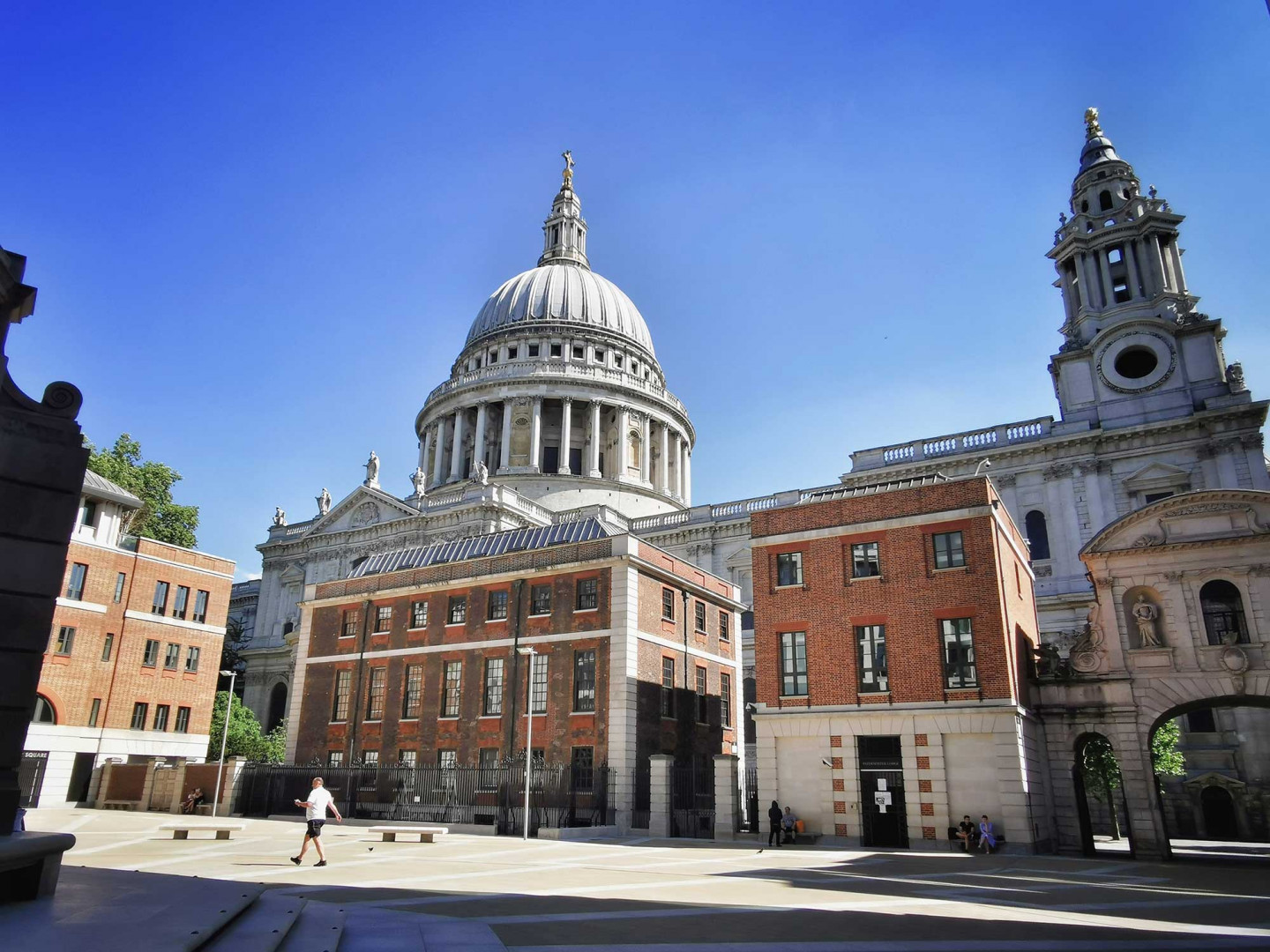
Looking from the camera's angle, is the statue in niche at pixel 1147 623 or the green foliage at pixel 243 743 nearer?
the statue in niche at pixel 1147 623

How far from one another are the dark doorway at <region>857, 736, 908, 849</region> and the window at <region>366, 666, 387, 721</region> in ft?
73.1

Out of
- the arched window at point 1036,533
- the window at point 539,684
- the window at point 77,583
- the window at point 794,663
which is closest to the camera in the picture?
the window at point 794,663

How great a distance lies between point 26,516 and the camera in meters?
9.77

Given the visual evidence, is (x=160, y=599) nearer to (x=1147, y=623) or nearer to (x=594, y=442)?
(x=594, y=442)

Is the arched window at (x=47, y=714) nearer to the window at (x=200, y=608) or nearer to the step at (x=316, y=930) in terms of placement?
the window at (x=200, y=608)

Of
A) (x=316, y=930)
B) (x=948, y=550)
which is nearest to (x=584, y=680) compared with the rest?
(x=948, y=550)

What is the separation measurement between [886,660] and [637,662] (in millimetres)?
10217

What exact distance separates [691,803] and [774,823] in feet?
19.5

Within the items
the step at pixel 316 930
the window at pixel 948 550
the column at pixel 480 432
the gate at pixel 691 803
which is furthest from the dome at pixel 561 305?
the step at pixel 316 930

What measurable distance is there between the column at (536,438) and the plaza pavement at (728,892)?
59.5m

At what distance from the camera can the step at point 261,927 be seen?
346 inches

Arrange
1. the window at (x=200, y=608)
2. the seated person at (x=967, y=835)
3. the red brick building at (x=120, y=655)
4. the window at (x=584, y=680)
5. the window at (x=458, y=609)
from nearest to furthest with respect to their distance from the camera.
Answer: the seated person at (x=967, y=835) < the window at (x=584, y=680) < the window at (x=458, y=609) < the red brick building at (x=120, y=655) < the window at (x=200, y=608)

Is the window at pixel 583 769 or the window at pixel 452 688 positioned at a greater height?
the window at pixel 452 688

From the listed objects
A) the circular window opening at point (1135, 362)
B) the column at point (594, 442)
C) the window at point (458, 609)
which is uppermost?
the column at point (594, 442)
